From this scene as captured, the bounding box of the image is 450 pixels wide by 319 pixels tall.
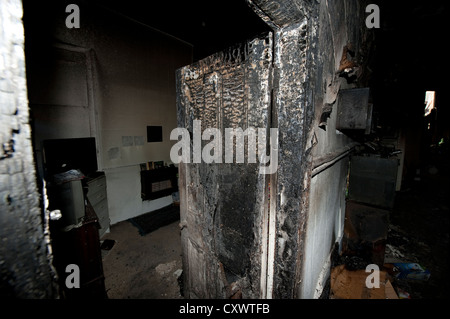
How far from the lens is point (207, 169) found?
5.25 ft

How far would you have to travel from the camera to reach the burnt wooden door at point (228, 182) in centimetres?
121

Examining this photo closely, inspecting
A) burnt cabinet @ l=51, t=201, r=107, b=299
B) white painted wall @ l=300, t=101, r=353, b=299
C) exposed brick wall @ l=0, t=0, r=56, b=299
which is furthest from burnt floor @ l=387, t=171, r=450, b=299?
burnt cabinet @ l=51, t=201, r=107, b=299

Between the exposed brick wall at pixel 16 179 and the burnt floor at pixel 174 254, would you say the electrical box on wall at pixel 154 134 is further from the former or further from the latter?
the exposed brick wall at pixel 16 179

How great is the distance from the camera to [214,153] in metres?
1.51

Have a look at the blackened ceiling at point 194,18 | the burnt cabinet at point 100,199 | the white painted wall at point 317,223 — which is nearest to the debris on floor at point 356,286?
the white painted wall at point 317,223

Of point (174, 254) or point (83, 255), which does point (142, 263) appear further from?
point (83, 255)

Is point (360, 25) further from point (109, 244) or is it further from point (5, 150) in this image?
point (109, 244)

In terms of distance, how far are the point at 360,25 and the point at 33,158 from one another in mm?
3469

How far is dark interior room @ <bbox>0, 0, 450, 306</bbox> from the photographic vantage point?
976mm

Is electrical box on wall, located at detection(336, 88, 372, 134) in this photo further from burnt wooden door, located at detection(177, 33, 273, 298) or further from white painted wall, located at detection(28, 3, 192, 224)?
A: white painted wall, located at detection(28, 3, 192, 224)

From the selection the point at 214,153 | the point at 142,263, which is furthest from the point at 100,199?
the point at 214,153

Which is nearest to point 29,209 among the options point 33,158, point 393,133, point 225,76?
point 33,158

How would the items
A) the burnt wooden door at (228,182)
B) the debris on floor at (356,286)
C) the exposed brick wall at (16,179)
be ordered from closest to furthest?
the exposed brick wall at (16,179), the burnt wooden door at (228,182), the debris on floor at (356,286)

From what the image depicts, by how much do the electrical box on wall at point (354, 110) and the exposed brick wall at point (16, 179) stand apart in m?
2.23
